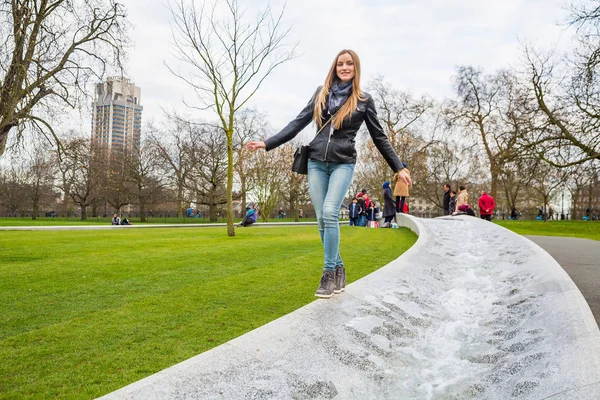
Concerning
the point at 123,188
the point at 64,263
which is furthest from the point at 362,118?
the point at 123,188

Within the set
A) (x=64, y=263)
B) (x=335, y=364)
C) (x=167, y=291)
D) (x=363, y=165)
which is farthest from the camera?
(x=363, y=165)

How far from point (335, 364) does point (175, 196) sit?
159 feet

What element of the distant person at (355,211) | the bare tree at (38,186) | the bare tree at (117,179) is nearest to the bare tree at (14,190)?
the bare tree at (38,186)

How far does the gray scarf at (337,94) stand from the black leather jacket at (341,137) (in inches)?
3.4

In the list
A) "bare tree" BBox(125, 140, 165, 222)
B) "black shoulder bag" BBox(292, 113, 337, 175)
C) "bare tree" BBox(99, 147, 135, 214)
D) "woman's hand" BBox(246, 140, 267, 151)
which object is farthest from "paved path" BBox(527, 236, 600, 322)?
"bare tree" BBox(125, 140, 165, 222)

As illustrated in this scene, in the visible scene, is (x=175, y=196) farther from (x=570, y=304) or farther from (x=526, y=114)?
(x=570, y=304)

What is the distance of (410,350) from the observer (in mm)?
3391

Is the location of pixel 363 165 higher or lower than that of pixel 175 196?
higher

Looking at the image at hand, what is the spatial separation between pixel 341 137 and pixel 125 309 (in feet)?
9.13

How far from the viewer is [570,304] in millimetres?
3398

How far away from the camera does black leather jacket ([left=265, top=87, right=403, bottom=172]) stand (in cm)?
400

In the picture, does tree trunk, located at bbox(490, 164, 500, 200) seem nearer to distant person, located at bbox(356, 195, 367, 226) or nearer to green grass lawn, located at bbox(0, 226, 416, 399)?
distant person, located at bbox(356, 195, 367, 226)

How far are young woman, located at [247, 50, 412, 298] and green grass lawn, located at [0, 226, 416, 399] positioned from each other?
0.73 metres

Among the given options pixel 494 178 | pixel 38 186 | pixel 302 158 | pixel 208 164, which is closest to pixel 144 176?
pixel 208 164
